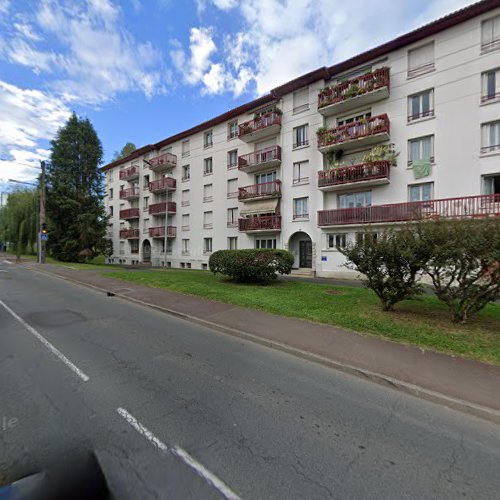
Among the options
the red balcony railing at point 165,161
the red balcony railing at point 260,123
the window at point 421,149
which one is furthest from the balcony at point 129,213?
the window at point 421,149

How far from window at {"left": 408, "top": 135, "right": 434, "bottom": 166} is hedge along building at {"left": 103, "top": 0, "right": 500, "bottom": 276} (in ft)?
0.20

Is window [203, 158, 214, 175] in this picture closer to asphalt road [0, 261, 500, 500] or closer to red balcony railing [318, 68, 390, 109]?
red balcony railing [318, 68, 390, 109]

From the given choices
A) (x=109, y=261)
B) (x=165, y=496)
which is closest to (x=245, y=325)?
(x=165, y=496)

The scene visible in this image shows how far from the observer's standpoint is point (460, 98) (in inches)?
545

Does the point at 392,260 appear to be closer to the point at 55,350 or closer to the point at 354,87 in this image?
the point at 55,350

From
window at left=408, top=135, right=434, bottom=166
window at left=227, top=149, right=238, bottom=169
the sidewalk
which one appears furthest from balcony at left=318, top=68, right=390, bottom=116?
the sidewalk

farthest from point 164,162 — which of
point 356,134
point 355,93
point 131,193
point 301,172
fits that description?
point 356,134

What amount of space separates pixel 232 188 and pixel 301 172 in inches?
257

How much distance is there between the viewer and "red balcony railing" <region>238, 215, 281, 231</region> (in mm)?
19641

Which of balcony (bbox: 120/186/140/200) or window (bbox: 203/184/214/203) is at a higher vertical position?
balcony (bbox: 120/186/140/200)

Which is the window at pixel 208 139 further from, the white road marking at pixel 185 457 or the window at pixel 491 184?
the white road marking at pixel 185 457

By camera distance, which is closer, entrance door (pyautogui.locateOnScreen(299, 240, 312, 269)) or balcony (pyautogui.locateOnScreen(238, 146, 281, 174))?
entrance door (pyautogui.locateOnScreen(299, 240, 312, 269))

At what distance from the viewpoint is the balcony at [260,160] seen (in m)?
19.7

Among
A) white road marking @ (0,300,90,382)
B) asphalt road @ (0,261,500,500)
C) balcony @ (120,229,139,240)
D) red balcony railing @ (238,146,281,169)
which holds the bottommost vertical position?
asphalt road @ (0,261,500,500)
